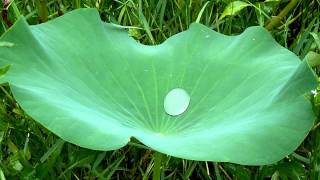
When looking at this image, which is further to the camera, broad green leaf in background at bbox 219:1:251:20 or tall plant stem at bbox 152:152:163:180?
broad green leaf in background at bbox 219:1:251:20

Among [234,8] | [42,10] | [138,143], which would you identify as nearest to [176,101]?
[138,143]

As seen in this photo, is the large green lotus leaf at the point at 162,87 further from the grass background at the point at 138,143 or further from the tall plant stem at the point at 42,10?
the tall plant stem at the point at 42,10

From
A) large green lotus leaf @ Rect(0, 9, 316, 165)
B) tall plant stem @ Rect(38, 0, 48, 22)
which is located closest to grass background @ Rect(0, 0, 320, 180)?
tall plant stem @ Rect(38, 0, 48, 22)

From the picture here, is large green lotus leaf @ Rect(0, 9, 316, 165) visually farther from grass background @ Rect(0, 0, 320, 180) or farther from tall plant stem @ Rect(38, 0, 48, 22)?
tall plant stem @ Rect(38, 0, 48, 22)

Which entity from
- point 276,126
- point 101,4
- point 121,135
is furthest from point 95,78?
point 101,4

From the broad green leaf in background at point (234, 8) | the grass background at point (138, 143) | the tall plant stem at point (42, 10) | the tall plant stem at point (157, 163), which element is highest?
the broad green leaf in background at point (234, 8)

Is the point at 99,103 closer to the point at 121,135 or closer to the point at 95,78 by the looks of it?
the point at 95,78

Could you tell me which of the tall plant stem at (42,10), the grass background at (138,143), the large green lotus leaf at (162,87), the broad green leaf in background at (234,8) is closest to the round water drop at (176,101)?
the large green lotus leaf at (162,87)
